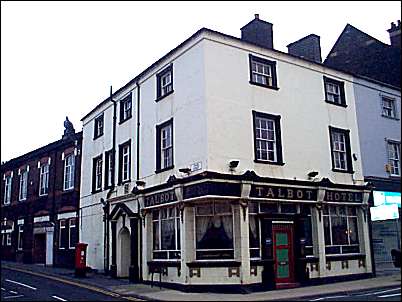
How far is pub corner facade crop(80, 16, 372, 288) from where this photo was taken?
16.2m

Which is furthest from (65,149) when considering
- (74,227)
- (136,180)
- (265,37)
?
(265,37)

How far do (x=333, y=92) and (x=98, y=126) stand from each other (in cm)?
1300

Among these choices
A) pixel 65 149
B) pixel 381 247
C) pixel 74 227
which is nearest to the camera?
pixel 381 247

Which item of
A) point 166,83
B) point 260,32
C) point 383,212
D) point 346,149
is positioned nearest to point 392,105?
point 346,149

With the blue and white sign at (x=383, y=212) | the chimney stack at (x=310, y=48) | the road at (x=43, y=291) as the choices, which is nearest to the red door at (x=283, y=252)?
the blue and white sign at (x=383, y=212)

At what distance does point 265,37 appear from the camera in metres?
20.5

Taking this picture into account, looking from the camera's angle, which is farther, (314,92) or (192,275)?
(314,92)

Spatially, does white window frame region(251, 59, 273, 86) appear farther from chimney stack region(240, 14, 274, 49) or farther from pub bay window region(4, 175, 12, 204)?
pub bay window region(4, 175, 12, 204)

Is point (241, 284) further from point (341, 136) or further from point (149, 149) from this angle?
point (341, 136)

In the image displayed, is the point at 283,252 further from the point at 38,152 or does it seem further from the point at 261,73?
the point at 38,152

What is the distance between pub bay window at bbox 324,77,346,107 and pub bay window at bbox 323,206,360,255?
4.90 m

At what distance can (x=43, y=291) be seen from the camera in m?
16.2

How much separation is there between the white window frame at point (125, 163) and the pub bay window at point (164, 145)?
3.16 meters

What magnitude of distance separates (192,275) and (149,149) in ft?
20.4
